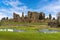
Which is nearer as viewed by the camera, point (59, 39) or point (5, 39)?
point (5, 39)

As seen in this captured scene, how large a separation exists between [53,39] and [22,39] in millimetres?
6788

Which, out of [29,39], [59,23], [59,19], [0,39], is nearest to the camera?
[0,39]

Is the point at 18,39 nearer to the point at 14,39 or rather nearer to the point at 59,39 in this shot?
the point at 14,39

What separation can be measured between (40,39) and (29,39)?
239 cm

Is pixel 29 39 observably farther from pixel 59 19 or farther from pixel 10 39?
pixel 59 19

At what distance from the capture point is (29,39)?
3331cm

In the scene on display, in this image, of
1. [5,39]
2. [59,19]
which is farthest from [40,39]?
[59,19]

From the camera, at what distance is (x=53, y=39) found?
3538 cm

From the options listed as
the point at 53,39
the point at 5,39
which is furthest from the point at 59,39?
the point at 5,39

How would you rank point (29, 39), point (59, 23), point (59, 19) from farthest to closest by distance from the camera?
point (59, 19), point (59, 23), point (29, 39)

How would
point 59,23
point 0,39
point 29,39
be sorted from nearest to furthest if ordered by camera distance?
1. point 0,39
2. point 29,39
3. point 59,23

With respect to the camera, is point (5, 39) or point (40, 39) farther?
point (40, 39)

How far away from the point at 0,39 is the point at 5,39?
101 cm

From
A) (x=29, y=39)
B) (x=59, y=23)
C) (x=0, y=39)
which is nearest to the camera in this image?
(x=0, y=39)
